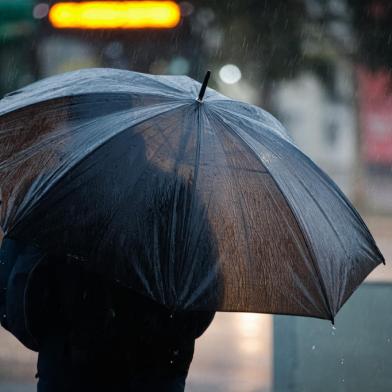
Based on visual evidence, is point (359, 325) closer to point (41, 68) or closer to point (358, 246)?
point (358, 246)

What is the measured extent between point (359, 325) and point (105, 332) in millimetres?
2741

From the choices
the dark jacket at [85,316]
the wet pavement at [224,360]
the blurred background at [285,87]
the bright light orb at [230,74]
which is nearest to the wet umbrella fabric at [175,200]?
the dark jacket at [85,316]

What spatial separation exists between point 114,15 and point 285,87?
5.47m

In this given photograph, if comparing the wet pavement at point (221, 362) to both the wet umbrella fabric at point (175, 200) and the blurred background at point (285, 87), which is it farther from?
the wet umbrella fabric at point (175, 200)

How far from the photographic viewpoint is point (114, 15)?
10.8 m

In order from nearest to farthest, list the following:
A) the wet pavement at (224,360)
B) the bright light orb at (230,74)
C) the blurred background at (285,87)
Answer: the blurred background at (285,87) < the wet pavement at (224,360) < the bright light orb at (230,74)

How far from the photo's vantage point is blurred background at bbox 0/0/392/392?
502cm

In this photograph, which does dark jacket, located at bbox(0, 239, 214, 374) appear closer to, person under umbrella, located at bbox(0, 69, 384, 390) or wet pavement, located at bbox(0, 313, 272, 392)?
person under umbrella, located at bbox(0, 69, 384, 390)

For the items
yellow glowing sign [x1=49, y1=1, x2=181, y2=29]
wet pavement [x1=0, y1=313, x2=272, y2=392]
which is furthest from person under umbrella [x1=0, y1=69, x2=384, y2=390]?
yellow glowing sign [x1=49, y1=1, x2=181, y2=29]

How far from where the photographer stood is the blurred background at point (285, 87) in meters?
5.02

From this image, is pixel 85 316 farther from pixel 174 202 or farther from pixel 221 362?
pixel 221 362

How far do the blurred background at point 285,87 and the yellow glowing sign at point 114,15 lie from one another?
4 centimetres

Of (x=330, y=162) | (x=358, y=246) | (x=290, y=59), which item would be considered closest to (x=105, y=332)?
(x=358, y=246)

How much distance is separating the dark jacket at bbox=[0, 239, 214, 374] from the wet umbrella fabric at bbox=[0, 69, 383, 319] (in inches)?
5.8
